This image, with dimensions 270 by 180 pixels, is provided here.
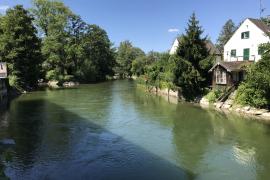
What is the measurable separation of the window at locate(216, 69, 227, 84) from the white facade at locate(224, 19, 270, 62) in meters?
4.86

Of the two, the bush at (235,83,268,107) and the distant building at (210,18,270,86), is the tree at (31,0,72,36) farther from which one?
the bush at (235,83,268,107)

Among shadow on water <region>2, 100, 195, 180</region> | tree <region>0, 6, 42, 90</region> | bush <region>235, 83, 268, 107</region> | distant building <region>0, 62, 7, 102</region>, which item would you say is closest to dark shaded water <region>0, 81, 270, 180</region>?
shadow on water <region>2, 100, 195, 180</region>

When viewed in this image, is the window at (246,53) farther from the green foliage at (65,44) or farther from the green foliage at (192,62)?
the green foliage at (65,44)

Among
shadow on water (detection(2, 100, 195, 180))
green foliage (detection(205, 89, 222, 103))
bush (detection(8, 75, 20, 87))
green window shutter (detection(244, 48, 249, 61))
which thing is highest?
green window shutter (detection(244, 48, 249, 61))

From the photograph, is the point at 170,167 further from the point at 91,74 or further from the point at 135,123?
the point at 91,74

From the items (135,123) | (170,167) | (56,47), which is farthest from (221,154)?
(56,47)


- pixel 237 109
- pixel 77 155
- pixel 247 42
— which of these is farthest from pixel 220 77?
pixel 77 155

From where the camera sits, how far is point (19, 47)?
182ft

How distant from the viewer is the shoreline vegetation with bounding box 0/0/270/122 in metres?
33.0

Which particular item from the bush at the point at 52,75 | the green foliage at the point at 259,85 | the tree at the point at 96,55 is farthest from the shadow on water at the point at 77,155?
the tree at the point at 96,55

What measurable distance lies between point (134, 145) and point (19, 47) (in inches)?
1665

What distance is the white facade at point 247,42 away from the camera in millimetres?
38750

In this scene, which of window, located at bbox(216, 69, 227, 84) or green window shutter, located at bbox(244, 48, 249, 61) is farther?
green window shutter, located at bbox(244, 48, 249, 61)

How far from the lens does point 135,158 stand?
1720 centimetres
